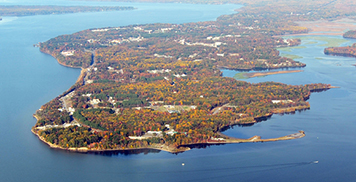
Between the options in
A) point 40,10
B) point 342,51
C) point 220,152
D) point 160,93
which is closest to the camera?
point 220,152

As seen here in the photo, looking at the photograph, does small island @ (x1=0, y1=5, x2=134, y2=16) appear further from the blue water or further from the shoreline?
the shoreline

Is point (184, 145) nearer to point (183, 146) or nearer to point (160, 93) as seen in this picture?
point (183, 146)

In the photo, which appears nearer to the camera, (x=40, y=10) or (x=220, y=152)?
(x=220, y=152)

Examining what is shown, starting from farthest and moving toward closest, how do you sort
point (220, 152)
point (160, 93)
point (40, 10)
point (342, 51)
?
point (40, 10) < point (342, 51) < point (160, 93) < point (220, 152)

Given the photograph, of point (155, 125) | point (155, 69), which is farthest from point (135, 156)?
point (155, 69)

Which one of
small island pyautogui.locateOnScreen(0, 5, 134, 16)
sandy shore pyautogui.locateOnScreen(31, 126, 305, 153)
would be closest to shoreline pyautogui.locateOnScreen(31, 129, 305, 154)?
sandy shore pyautogui.locateOnScreen(31, 126, 305, 153)

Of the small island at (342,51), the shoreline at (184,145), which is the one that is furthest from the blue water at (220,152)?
the small island at (342,51)

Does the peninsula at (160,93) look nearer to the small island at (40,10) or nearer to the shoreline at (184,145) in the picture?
the shoreline at (184,145)

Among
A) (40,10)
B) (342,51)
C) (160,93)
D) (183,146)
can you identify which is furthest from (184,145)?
(40,10)
